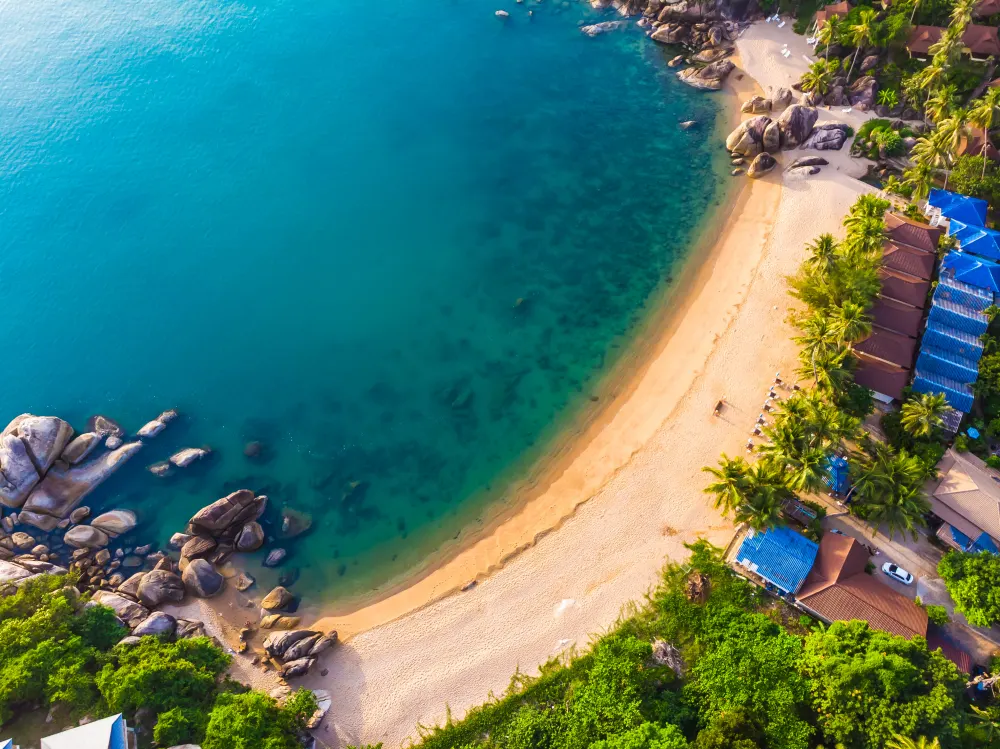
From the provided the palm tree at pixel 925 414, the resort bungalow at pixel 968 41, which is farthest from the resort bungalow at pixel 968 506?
the resort bungalow at pixel 968 41

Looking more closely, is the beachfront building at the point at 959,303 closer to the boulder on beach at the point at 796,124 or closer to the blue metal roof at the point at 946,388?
the blue metal roof at the point at 946,388

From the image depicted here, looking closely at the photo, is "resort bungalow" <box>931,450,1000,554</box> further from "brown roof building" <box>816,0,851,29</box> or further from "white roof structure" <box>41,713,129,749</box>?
"brown roof building" <box>816,0,851,29</box>

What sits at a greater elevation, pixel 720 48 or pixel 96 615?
pixel 720 48

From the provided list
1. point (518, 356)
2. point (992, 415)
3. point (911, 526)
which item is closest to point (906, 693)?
point (911, 526)

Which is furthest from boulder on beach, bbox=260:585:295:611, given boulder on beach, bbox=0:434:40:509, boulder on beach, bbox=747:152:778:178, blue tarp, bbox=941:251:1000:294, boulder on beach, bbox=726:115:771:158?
boulder on beach, bbox=726:115:771:158

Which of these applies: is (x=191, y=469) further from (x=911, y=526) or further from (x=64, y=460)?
(x=911, y=526)
